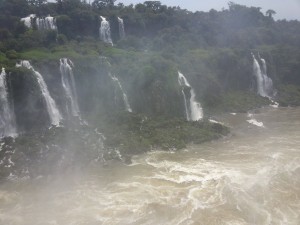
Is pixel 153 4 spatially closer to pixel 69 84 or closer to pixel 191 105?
pixel 191 105

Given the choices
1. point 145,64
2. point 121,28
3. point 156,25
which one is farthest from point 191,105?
point 156,25

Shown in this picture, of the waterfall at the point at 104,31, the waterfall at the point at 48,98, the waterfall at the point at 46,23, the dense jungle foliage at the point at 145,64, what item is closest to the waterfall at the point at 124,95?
the dense jungle foliage at the point at 145,64

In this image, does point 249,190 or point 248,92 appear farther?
point 248,92

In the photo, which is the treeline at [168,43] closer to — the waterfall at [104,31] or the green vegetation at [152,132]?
the waterfall at [104,31]

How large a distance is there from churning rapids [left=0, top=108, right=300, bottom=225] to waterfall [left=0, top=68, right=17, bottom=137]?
7.12m

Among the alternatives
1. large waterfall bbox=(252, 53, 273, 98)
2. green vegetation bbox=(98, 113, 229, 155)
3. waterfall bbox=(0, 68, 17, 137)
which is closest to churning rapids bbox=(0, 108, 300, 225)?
green vegetation bbox=(98, 113, 229, 155)

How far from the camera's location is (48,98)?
113 ft

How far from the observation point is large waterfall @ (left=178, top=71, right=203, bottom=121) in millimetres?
39969

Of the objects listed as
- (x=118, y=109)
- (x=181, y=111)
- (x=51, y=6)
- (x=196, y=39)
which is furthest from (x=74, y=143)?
(x=51, y=6)

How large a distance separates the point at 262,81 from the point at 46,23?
3147 cm

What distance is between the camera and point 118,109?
126 ft

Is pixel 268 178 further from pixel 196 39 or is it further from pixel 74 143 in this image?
pixel 196 39

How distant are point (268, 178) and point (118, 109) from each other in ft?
56.8

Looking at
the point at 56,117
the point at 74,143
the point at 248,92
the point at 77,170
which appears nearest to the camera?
the point at 77,170
